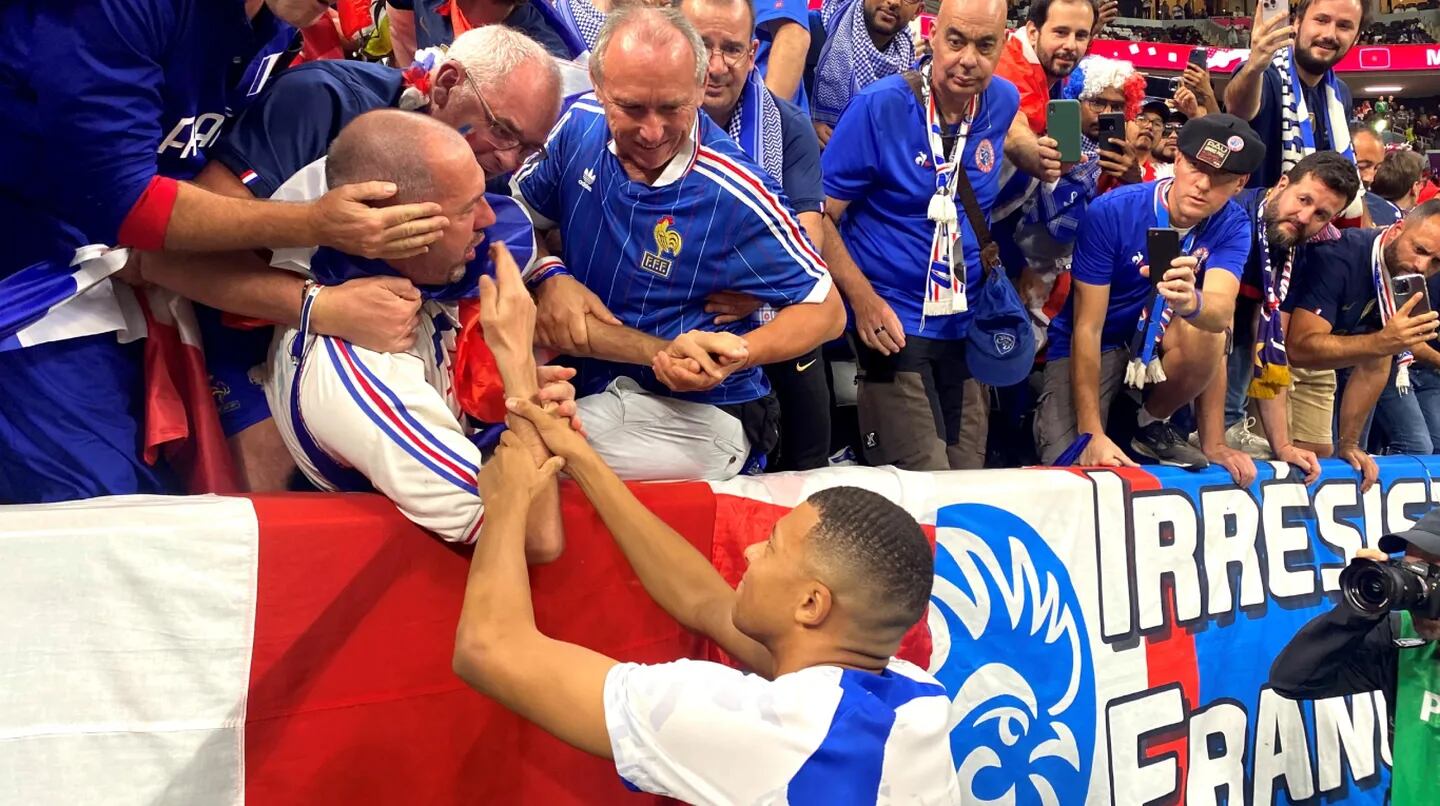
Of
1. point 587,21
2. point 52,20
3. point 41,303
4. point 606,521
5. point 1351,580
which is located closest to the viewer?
point 52,20

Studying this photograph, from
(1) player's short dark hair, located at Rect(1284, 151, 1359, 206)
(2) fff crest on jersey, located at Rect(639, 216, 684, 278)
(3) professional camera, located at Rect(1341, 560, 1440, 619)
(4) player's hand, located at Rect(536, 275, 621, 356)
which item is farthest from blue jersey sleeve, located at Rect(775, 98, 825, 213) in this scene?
A: (1) player's short dark hair, located at Rect(1284, 151, 1359, 206)

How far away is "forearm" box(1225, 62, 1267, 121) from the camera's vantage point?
16.4ft

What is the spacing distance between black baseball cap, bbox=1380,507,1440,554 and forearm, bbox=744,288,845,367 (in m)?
1.74

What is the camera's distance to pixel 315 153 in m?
2.33

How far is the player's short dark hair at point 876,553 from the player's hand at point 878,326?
1781 mm

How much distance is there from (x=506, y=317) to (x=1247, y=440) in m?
3.83

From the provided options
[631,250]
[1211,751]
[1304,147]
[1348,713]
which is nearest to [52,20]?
[631,250]

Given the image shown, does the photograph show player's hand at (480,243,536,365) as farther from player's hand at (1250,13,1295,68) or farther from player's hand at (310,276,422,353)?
player's hand at (1250,13,1295,68)

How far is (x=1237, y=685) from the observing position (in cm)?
395

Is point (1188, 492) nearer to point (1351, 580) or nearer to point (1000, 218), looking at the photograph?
point (1351, 580)

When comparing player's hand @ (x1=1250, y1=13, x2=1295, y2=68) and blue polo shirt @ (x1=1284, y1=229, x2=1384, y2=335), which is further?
blue polo shirt @ (x1=1284, y1=229, x2=1384, y2=335)

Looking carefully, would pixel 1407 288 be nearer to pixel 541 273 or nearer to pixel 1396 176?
pixel 1396 176

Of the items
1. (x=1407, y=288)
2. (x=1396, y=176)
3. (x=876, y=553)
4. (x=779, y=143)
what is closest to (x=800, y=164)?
(x=779, y=143)

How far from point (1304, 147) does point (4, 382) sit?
5108 millimetres
